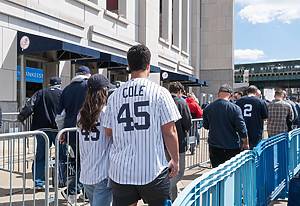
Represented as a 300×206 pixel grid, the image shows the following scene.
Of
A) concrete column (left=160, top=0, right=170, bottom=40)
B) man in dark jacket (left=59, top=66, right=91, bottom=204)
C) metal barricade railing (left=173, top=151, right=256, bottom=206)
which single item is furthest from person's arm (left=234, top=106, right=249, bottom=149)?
concrete column (left=160, top=0, right=170, bottom=40)

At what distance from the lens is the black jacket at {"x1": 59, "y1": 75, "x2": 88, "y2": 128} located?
5.59 m

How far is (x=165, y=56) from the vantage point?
92.1 ft

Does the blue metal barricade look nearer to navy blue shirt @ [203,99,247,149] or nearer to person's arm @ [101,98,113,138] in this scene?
navy blue shirt @ [203,99,247,149]

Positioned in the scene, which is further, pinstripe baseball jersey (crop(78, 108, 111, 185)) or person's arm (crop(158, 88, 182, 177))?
pinstripe baseball jersey (crop(78, 108, 111, 185))

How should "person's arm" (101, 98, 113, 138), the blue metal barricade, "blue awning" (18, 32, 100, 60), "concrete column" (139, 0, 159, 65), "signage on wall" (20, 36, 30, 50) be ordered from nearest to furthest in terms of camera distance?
"person's arm" (101, 98, 113, 138) < the blue metal barricade < "blue awning" (18, 32, 100, 60) < "signage on wall" (20, 36, 30, 50) < "concrete column" (139, 0, 159, 65)

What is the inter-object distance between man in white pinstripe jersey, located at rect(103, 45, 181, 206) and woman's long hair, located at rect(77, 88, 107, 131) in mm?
619

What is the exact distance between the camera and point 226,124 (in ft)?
20.8

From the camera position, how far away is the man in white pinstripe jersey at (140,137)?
3.22 m

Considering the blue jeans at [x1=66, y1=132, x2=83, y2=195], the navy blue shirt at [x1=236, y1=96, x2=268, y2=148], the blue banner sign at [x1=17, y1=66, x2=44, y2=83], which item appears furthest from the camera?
the blue banner sign at [x1=17, y1=66, x2=44, y2=83]

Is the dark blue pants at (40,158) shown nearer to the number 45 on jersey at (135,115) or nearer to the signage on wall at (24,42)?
the number 45 on jersey at (135,115)

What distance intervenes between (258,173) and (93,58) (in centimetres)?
1127

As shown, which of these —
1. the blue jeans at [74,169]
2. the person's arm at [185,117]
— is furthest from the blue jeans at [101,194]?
the person's arm at [185,117]

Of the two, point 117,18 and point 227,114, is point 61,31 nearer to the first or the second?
point 117,18

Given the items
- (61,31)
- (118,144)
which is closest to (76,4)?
(61,31)
